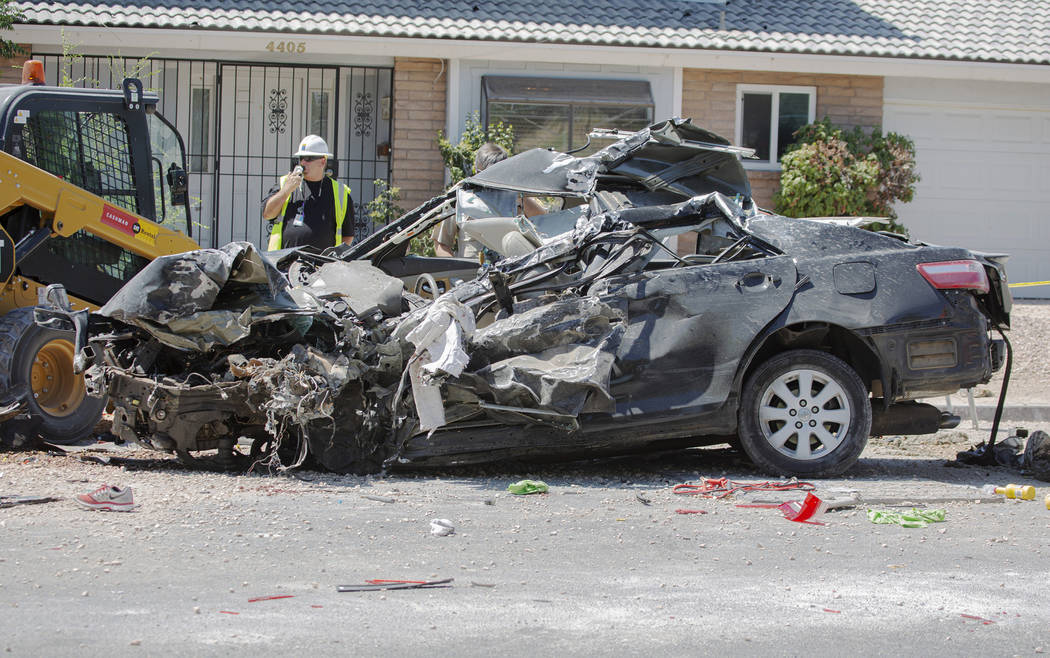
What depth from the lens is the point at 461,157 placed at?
1441 centimetres

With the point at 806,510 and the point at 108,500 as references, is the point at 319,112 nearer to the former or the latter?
the point at 108,500

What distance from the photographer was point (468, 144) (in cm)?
1442

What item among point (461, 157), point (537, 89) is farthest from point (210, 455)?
point (537, 89)

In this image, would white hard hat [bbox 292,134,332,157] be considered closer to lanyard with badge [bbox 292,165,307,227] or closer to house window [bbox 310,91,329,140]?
lanyard with badge [bbox 292,165,307,227]

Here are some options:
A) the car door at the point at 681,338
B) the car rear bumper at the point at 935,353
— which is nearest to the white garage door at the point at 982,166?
the car rear bumper at the point at 935,353

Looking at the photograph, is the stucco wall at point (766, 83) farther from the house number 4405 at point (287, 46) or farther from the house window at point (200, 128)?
the house window at point (200, 128)

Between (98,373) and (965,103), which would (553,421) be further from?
(965,103)

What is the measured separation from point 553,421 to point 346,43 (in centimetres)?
924

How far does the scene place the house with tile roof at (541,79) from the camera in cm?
1438

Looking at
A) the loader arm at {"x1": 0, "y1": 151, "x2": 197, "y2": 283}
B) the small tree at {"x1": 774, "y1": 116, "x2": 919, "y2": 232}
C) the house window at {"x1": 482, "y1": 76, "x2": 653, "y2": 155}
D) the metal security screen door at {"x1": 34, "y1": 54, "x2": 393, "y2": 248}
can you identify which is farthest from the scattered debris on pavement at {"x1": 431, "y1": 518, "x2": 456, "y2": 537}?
the small tree at {"x1": 774, "y1": 116, "x2": 919, "y2": 232}

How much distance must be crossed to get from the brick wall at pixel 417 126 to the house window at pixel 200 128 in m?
2.51

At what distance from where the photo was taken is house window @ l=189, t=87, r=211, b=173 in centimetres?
1527

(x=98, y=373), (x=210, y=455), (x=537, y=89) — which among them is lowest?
(x=210, y=455)

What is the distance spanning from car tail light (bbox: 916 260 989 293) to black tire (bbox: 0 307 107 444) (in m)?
4.93
